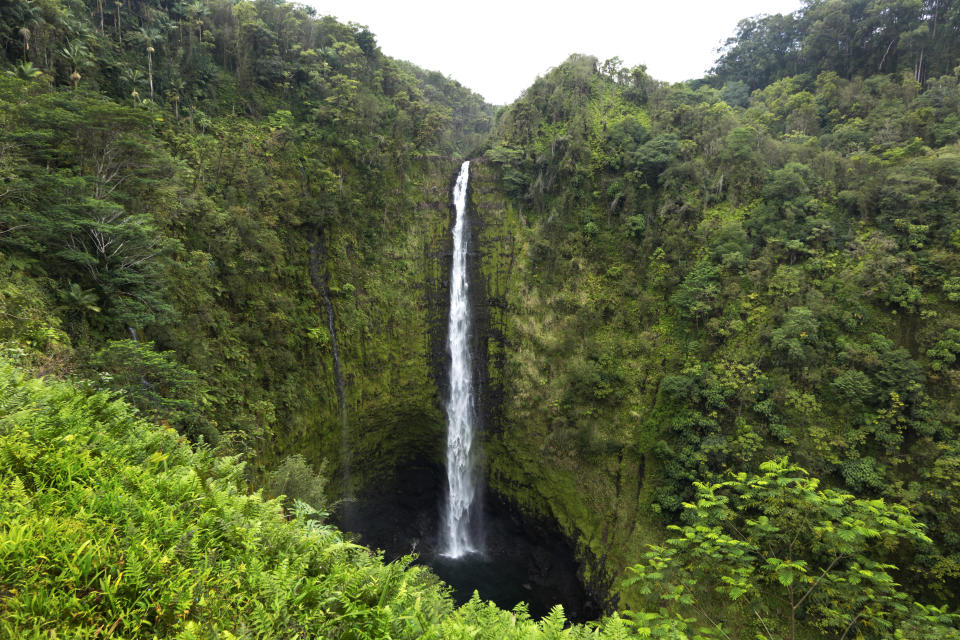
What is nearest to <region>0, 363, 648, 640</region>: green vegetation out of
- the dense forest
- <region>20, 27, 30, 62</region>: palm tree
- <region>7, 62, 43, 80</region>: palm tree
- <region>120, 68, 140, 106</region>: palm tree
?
the dense forest

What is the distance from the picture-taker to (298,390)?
1471cm

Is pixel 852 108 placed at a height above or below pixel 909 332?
above

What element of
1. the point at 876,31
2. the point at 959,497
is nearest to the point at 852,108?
the point at 876,31

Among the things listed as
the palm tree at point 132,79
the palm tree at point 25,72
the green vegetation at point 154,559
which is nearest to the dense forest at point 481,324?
the green vegetation at point 154,559

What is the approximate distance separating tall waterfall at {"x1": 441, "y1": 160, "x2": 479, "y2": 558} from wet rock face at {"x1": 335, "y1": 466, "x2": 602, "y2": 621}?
759mm

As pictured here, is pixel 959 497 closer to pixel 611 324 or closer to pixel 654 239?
pixel 611 324

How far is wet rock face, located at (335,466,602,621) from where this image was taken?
1534 centimetres

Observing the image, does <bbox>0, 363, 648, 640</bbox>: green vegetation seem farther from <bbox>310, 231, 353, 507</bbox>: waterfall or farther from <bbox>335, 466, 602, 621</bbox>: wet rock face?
<bbox>335, 466, 602, 621</bbox>: wet rock face

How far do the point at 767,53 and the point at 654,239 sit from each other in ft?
68.6

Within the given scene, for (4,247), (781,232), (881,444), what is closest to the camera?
(4,247)

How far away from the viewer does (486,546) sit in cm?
1817

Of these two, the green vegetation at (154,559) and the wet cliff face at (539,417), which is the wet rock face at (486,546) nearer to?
the wet cliff face at (539,417)

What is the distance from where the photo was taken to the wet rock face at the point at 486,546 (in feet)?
50.3

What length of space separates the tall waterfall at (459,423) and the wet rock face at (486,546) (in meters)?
0.76
